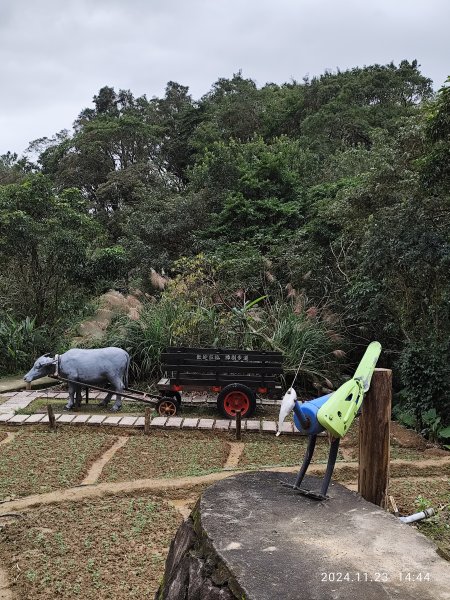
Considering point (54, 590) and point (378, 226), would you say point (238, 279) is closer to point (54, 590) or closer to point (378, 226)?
point (378, 226)

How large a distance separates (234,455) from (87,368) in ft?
8.58

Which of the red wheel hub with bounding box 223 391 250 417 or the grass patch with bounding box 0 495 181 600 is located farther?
the red wheel hub with bounding box 223 391 250 417

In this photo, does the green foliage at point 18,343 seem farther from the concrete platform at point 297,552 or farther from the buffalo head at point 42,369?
the concrete platform at point 297,552

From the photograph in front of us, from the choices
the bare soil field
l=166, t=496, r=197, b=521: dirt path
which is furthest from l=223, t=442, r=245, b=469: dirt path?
l=166, t=496, r=197, b=521: dirt path

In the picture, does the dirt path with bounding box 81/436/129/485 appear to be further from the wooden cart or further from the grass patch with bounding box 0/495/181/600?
the wooden cart

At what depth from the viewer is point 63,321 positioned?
11.5 metres

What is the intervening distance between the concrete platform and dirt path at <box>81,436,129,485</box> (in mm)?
2296

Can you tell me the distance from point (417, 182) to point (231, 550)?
596cm

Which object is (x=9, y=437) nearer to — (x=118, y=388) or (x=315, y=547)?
(x=118, y=388)

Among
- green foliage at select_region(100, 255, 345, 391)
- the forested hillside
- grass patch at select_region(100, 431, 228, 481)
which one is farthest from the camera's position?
green foliage at select_region(100, 255, 345, 391)

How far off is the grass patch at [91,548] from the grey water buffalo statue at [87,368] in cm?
315

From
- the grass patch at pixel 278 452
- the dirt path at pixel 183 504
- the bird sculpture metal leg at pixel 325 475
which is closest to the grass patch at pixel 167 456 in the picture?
the grass patch at pixel 278 452

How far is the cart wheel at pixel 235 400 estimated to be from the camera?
704cm

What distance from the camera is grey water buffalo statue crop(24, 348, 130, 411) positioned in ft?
24.2
